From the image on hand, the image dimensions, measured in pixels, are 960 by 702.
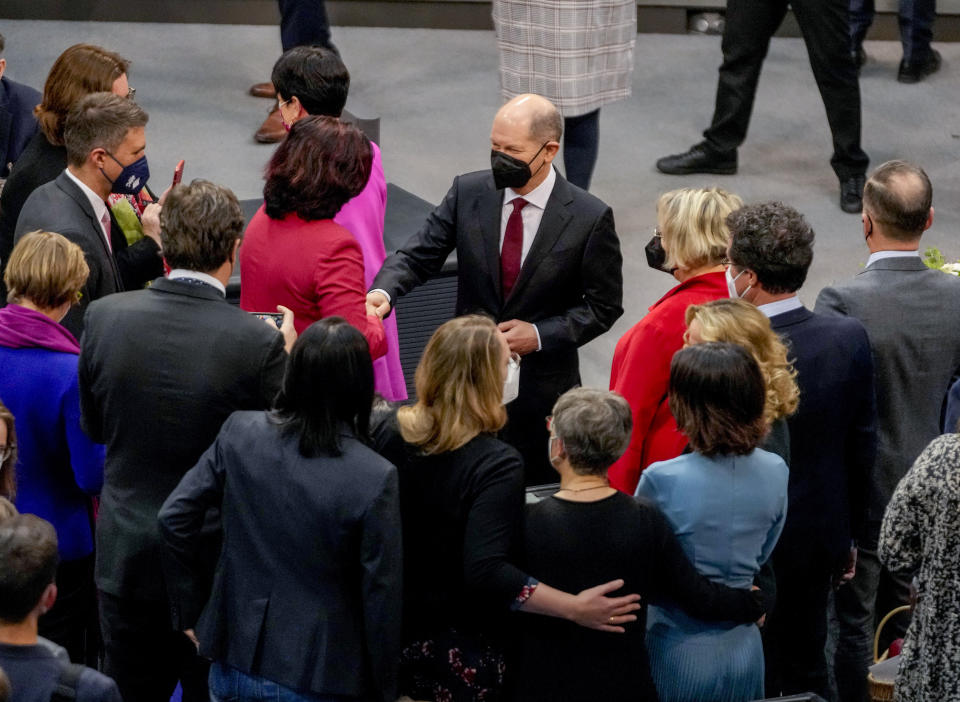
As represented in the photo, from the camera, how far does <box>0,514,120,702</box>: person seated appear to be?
224cm

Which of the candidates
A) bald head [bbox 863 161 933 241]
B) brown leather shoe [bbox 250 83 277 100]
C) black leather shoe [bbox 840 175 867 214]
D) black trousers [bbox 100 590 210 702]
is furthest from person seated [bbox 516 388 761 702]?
brown leather shoe [bbox 250 83 277 100]

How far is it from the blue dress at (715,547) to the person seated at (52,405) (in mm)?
1304

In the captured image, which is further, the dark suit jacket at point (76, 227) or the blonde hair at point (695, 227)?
the dark suit jacket at point (76, 227)

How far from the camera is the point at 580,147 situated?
5297 mm

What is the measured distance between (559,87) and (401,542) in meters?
3.00

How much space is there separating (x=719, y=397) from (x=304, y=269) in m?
1.10

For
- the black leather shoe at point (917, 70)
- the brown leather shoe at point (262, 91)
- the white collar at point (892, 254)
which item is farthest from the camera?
the black leather shoe at point (917, 70)

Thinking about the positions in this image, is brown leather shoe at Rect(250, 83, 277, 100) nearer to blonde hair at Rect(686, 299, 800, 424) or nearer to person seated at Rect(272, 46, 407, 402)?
person seated at Rect(272, 46, 407, 402)

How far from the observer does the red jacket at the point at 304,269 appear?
10.5 feet

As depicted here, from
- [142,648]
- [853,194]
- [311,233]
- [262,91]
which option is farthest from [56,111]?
[853,194]

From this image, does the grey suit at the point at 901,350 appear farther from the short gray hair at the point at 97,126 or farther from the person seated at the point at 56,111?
the person seated at the point at 56,111

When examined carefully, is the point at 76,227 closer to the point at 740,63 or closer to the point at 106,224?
the point at 106,224

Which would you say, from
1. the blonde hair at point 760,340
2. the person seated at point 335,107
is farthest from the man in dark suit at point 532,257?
the blonde hair at point 760,340

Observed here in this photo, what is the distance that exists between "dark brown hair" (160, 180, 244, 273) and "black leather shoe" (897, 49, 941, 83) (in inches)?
207
